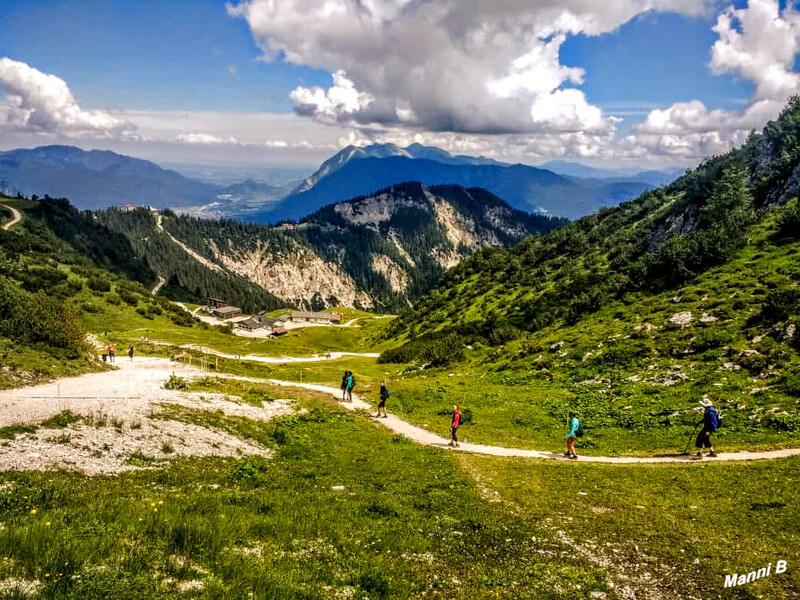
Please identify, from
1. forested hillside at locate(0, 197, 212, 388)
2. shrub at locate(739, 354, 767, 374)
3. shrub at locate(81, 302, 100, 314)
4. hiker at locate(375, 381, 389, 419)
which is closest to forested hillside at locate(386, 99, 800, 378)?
shrub at locate(739, 354, 767, 374)

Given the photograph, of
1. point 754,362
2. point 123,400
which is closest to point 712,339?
point 754,362

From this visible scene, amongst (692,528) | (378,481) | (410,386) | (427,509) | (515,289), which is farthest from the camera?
(515,289)

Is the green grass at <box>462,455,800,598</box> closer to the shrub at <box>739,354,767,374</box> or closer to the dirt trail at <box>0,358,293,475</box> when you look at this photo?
the shrub at <box>739,354,767,374</box>

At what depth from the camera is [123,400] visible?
27422 mm

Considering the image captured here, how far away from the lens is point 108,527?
35.5ft

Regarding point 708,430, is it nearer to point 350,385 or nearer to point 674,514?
point 674,514

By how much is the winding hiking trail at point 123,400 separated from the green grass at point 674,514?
84.5 inches

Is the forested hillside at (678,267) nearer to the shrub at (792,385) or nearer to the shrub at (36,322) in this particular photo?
the shrub at (792,385)

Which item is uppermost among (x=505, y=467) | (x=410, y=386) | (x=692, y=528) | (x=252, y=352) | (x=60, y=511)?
(x=60, y=511)

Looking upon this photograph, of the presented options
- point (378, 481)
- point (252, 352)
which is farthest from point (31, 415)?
point (252, 352)

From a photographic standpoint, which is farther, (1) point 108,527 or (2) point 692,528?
(2) point 692,528

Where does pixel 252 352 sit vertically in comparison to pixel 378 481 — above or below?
below

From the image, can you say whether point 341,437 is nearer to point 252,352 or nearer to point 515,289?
point 252,352

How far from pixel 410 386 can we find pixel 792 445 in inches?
1262
